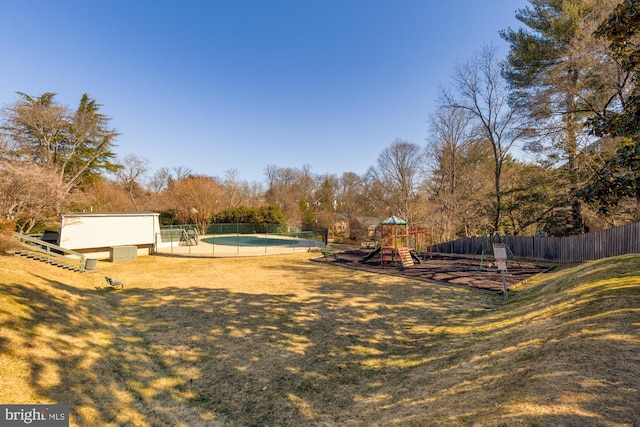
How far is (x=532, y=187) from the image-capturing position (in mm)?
18125

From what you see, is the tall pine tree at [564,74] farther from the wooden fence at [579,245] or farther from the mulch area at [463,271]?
the mulch area at [463,271]

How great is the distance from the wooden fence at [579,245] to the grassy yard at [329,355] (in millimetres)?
4825

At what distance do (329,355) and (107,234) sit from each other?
19108 millimetres

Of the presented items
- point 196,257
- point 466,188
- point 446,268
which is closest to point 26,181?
point 196,257

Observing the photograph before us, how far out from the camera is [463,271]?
1443 centimetres

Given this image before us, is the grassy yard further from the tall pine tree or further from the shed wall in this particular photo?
the tall pine tree

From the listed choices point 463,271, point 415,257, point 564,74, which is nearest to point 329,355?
point 463,271

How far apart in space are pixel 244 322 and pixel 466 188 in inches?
1023

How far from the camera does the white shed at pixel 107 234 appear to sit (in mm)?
17094

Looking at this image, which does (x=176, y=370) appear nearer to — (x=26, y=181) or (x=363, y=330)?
(x=363, y=330)

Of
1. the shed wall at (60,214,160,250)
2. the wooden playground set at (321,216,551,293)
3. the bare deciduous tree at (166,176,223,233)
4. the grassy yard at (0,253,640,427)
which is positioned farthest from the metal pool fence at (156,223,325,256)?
the grassy yard at (0,253,640,427)

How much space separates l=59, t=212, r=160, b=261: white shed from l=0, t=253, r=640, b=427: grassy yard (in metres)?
7.97

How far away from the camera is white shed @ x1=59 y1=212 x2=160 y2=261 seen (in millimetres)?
17094

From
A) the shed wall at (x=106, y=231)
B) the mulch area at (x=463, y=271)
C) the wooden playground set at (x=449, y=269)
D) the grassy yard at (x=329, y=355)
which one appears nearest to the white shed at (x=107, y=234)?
the shed wall at (x=106, y=231)
